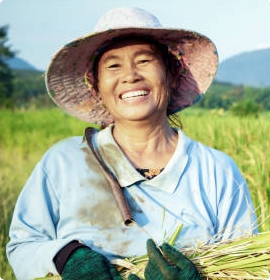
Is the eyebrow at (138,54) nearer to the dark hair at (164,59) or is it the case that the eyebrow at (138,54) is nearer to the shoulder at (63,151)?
the dark hair at (164,59)

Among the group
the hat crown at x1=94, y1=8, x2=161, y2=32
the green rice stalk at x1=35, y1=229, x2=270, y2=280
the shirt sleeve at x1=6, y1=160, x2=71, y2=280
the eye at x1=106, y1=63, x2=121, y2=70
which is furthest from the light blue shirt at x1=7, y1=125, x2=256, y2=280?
the hat crown at x1=94, y1=8, x2=161, y2=32

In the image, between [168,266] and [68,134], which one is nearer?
[168,266]

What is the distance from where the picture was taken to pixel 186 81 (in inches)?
97.0

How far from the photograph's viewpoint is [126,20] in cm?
211

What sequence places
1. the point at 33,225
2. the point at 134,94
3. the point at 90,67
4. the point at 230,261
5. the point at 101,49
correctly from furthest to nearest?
the point at 90,67 < the point at 101,49 < the point at 134,94 < the point at 33,225 < the point at 230,261

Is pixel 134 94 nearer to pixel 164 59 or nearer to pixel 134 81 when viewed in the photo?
pixel 134 81

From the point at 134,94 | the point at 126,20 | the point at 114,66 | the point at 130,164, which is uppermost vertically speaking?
the point at 126,20

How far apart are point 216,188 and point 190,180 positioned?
10 cm

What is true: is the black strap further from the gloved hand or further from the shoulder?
the gloved hand

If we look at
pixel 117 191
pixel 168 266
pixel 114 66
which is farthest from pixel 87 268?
pixel 114 66

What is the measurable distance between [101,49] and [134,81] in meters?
0.23

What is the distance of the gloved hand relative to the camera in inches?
62.5

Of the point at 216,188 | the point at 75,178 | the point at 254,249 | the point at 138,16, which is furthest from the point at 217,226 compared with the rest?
the point at 138,16

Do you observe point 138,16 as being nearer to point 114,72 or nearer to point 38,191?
point 114,72
